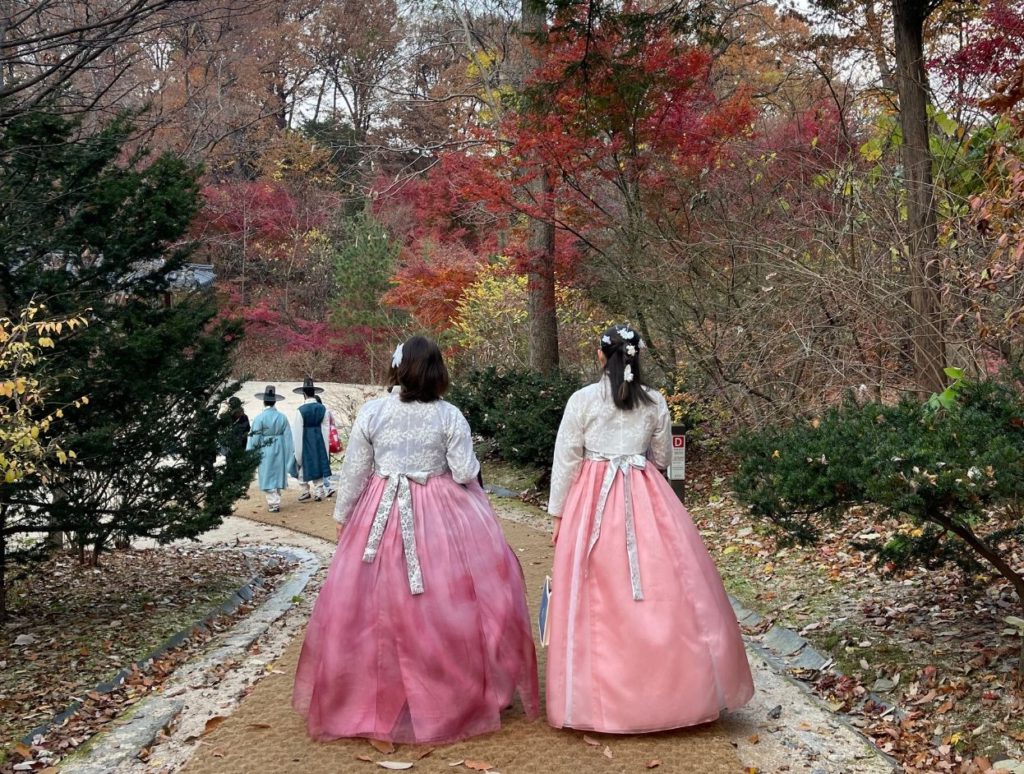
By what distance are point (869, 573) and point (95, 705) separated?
4.97m

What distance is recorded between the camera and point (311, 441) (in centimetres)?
1316

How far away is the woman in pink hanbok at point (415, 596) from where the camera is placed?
175 inches

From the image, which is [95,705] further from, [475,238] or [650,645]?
[475,238]

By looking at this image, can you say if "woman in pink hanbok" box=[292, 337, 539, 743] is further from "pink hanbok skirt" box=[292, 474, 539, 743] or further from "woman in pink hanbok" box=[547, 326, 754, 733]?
"woman in pink hanbok" box=[547, 326, 754, 733]

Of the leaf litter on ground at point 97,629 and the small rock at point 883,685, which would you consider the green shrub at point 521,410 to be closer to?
the leaf litter on ground at point 97,629

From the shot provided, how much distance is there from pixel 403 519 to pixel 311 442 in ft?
28.8

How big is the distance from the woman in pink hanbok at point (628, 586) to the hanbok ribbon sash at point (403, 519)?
2.18 feet

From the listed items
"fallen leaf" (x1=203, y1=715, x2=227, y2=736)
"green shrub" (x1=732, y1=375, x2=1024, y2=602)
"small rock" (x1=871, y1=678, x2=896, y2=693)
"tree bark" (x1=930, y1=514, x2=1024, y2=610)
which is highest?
"green shrub" (x1=732, y1=375, x2=1024, y2=602)

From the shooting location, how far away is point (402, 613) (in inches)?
177

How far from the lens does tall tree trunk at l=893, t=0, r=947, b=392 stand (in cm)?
724

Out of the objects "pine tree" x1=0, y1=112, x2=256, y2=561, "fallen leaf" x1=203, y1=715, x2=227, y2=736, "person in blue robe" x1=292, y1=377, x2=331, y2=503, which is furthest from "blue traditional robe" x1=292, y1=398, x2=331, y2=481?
"fallen leaf" x1=203, y1=715, x2=227, y2=736

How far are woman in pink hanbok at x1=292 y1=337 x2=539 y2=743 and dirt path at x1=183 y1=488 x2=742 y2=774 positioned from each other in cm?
10

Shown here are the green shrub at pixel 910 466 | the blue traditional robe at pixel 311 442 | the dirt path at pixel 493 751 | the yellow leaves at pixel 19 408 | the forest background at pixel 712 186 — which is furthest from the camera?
the blue traditional robe at pixel 311 442

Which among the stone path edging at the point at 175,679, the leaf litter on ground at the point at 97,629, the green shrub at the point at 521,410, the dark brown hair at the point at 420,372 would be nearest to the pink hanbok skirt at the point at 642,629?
the dark brown hair at the point at 420,372
